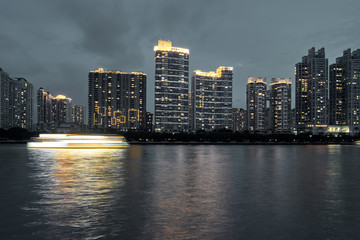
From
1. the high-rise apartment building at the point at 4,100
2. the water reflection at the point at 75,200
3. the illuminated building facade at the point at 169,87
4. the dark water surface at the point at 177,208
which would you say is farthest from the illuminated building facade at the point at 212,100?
the dark water surface at the point at 177,208

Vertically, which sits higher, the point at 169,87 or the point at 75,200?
the point at 169,87

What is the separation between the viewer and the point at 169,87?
539 feet

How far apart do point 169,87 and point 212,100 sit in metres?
31.9

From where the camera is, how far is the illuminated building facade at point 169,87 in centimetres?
16212

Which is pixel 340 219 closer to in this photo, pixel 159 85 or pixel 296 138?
pixel 296 138

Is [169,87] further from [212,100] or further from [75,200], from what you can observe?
[75,200]

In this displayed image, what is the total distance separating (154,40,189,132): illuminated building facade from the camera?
162m

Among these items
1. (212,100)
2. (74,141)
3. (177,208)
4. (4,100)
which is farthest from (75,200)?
(4,100)

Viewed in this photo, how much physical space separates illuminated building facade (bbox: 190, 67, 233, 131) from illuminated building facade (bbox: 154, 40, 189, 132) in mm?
13616

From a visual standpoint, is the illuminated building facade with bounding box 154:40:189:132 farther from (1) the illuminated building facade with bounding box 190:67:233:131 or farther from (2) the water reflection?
(2) the water reflection

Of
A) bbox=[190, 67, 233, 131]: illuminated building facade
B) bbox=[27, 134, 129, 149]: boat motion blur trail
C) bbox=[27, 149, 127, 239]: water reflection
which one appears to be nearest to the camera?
bbox=[27, 149, 127, 239]: water reflection

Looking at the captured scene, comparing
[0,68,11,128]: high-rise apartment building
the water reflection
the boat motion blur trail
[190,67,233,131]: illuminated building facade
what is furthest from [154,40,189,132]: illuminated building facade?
the water reflection

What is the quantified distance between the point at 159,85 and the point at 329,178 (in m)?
151

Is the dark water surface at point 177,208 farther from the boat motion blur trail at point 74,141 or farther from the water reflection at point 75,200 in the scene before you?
the boat motion blur trail at point 74,141
